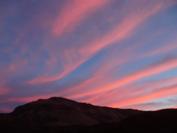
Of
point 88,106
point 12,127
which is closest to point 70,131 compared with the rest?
point 12,127

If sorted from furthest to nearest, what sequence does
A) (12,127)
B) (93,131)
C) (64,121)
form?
1. (64,121)
2. (12,127)
3. (93,131)

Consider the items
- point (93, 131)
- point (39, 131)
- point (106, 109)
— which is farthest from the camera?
point (106, 109)

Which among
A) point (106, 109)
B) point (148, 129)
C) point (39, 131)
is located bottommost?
point (148, 129)

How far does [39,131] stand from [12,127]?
942cm

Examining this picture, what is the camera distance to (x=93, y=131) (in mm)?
56594

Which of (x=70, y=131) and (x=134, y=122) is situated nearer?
(x=134, y=122)

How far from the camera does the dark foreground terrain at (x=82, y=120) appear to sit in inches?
1850

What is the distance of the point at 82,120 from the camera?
100625mm

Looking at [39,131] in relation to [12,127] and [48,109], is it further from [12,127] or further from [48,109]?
[48,109]

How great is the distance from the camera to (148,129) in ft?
148

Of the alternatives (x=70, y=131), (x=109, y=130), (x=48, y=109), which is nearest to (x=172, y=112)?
(x=109, y=130)

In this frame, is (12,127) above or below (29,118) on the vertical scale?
below

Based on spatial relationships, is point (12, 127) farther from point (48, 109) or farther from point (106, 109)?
point (106, 109)

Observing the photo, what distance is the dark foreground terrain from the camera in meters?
47.0
